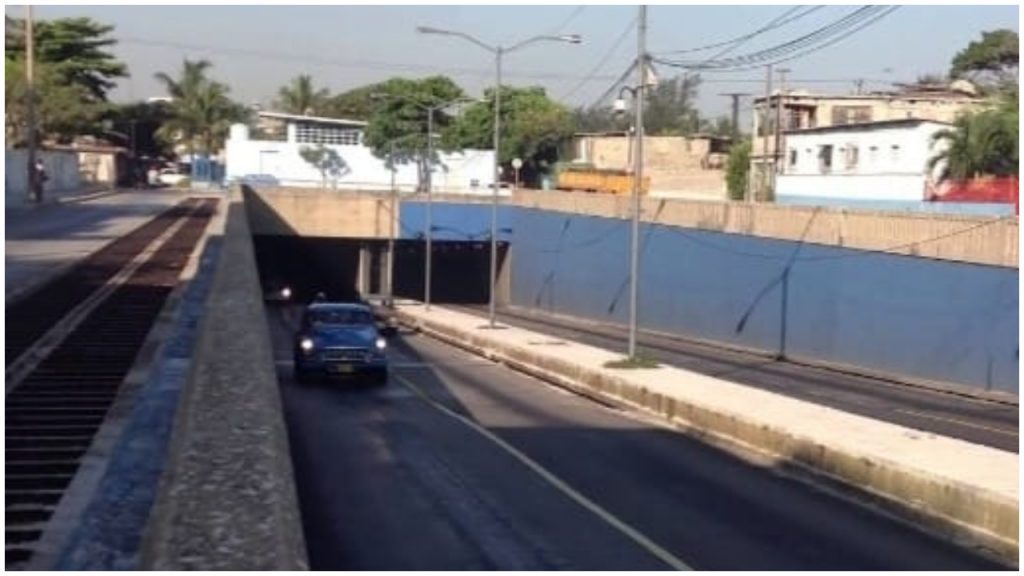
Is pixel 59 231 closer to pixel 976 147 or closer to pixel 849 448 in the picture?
pixel 976 147

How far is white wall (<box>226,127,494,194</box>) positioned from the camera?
409 feet

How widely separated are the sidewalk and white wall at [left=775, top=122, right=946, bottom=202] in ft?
115

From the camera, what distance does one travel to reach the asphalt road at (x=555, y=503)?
14.6 m

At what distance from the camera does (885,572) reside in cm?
1411

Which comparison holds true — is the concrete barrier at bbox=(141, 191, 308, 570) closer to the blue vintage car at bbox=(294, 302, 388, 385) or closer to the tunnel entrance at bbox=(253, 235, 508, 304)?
the blue vintage car at bbox=(294, 302, 388, 385)

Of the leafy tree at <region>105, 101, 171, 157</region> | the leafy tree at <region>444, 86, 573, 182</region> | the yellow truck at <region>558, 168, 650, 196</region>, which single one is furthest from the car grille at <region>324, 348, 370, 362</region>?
the leafy tree at <region>105, 101, 171, 157</region>

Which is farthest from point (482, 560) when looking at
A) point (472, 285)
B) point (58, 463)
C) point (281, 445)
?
point (472, 285)

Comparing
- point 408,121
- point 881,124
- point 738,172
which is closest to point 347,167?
point 408,121

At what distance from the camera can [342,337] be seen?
34.5m

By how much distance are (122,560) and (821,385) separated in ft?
87.5

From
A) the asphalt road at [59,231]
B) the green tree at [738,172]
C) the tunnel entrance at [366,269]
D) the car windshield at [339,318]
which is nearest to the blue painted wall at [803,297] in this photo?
the car windshield at [339,318]

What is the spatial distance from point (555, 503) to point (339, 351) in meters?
16.9

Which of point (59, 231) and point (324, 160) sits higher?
point (324, 160)

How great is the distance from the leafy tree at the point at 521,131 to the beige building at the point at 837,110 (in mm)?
42017
